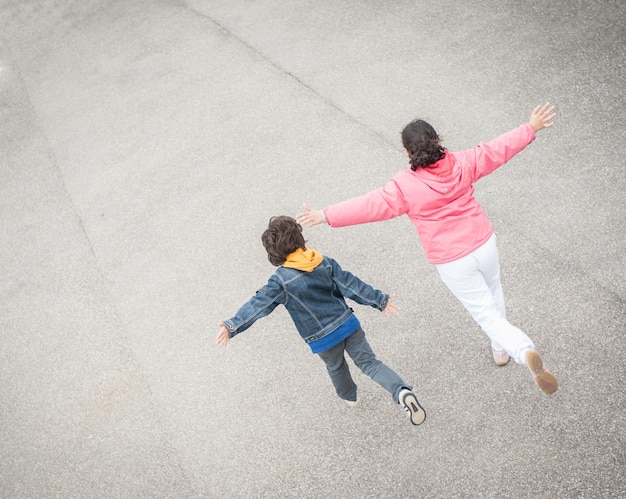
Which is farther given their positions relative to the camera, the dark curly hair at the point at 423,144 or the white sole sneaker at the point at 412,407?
the white sole sneaker at the point at 412,407

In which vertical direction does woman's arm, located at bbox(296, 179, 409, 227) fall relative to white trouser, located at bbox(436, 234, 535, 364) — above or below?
above

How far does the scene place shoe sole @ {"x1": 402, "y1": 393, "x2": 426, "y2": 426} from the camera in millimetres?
3799

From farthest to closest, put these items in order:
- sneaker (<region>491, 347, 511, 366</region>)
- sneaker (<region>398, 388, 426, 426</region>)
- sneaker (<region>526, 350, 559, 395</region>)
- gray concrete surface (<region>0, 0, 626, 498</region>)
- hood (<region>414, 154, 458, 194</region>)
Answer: sneaker (<region>491, 347, 511, 366</region>)
gray concrete surface (<region>0, 0, 626, 498</region>)
sneaker (<region>398, 388, 426, 426</region>)
hood (<region>414, 154, 458, 194</region>)
sneaker (<region>526, 350, 559, 395</region>)

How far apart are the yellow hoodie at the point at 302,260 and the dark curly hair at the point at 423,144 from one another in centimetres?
82

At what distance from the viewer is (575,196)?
5.23 meters

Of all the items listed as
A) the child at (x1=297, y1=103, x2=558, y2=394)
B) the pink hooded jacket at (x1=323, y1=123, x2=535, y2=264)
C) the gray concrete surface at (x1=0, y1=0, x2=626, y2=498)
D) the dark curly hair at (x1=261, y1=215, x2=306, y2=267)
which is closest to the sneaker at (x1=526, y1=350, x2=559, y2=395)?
the child at (x1=297, y1=103, x2=558, y2=394)

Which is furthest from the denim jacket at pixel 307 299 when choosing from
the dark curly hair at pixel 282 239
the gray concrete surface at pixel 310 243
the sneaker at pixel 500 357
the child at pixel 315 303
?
the sneaker at pixel 500 357

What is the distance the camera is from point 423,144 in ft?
11.6

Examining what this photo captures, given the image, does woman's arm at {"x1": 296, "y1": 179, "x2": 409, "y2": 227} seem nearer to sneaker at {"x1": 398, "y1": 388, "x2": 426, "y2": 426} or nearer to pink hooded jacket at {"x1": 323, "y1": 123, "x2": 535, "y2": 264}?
pink hooded jacket at {"x1": 323, "y1": 123, "x2": 535, "y2": 264}

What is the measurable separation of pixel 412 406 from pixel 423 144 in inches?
64.2

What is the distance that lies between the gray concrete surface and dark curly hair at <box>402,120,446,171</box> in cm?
166

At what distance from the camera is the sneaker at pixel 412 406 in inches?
150

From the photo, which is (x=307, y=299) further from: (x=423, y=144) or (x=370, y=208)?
(x=423, y=144)

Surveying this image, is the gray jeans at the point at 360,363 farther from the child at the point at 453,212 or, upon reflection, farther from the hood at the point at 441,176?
the hood at the point at 441,176
